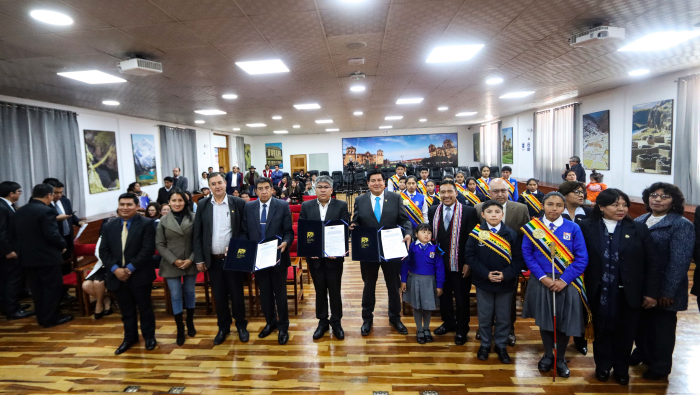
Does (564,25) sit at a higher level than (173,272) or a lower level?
higher

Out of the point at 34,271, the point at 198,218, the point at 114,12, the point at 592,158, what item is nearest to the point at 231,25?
the point at 114,12

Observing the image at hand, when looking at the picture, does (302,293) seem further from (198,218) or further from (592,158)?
(592,158)

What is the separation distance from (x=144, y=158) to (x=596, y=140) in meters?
→ 12.7

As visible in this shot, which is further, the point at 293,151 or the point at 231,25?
the point at 293,151

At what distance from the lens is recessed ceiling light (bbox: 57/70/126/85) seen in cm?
486

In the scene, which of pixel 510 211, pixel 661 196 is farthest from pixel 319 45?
pixel 661 196

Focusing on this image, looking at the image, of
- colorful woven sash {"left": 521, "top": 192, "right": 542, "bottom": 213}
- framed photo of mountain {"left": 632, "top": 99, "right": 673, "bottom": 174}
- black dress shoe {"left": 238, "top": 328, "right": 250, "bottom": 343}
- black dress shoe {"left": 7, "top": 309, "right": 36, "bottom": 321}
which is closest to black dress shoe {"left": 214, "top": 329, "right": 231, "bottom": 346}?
black dress shoe {"left": 238, "top": 328, "right": 250, "bottom": 343}

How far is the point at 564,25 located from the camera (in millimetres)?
3592

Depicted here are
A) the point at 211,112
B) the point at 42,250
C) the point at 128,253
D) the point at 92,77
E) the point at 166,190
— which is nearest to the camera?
the point at 128,253

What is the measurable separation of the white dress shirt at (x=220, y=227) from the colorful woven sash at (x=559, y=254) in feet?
8.94

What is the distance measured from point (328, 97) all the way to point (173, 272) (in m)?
5.35

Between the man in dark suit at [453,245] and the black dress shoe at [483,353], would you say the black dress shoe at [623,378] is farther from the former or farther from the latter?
the man in dark suit at [453,245]

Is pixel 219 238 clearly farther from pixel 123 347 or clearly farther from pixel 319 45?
pixel 319 45

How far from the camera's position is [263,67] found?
4848 mm
